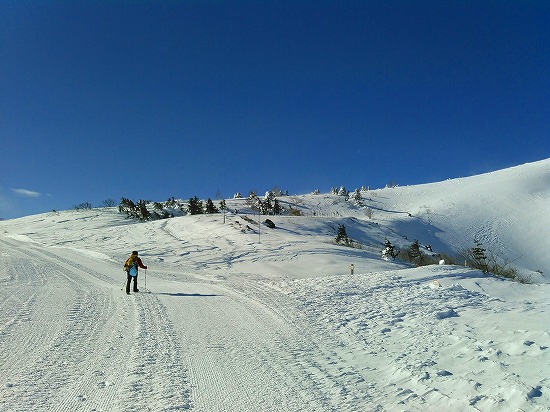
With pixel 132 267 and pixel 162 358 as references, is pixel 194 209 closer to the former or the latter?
pixel 132 267

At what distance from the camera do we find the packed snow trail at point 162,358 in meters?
4.81

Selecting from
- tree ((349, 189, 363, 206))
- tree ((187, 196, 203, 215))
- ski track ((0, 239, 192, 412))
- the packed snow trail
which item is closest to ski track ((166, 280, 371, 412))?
the packed snow trail

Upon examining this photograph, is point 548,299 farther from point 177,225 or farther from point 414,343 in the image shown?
point 177,225

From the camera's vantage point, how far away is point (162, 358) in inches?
246

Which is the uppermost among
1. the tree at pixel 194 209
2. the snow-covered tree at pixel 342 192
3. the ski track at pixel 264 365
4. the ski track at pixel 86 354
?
the snow-covered tree at pixel 342 192

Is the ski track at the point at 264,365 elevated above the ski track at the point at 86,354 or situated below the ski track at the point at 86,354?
below

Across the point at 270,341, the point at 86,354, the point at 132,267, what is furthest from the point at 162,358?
the point at 132,267

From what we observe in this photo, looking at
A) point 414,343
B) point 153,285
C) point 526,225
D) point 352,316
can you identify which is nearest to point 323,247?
point 153,285

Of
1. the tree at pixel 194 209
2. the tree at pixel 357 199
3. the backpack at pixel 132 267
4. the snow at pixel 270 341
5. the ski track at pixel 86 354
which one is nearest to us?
the ski track at pixel 86 354

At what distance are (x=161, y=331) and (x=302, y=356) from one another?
121 inches

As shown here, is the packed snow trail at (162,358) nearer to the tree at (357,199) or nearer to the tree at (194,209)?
the tree at (194,209)

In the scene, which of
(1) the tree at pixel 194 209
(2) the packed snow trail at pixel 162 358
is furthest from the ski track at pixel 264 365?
(1) the tree at pixel 194 209

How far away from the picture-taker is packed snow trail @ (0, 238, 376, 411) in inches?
189

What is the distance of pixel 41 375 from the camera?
17.6 ft
